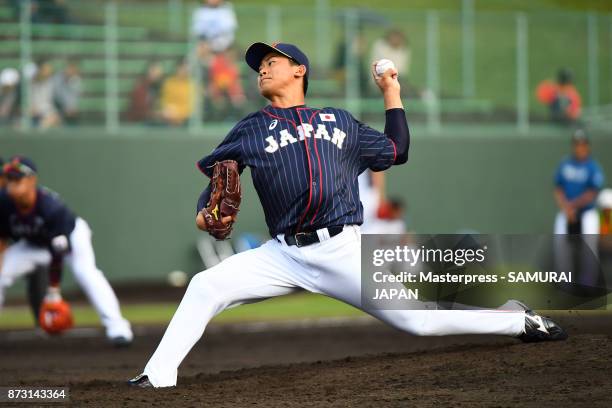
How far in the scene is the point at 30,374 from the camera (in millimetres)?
8148

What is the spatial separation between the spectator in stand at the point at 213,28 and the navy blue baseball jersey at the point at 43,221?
659 cm

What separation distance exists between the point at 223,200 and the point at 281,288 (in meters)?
0.63

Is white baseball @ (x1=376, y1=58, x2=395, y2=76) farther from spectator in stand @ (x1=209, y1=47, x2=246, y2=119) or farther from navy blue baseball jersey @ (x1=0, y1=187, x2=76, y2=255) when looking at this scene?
spectator in stand @ (x1=209, y1=47, x2=246, y2=119)

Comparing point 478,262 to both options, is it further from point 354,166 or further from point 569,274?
point 354,166

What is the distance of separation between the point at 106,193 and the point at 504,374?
36.6 ft

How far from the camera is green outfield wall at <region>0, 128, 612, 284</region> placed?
53.7 feet

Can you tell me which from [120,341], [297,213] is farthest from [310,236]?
[120,341]

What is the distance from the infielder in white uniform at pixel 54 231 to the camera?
9.85 m

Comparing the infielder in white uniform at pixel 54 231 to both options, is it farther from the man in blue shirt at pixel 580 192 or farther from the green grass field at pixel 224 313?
the man in blue shirt at pixel 580 192

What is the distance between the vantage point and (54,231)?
32.8 ft

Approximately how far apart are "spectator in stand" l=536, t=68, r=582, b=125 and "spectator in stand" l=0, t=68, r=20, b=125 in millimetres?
8125

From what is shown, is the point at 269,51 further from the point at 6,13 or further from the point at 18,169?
the point at 6,13

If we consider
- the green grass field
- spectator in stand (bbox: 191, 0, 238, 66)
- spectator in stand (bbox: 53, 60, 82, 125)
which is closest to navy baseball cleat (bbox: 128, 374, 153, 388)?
the green grass field

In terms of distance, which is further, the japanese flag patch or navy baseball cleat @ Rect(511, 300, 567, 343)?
navy baseball cleat @ Rect(511, 300, 567, 343)
